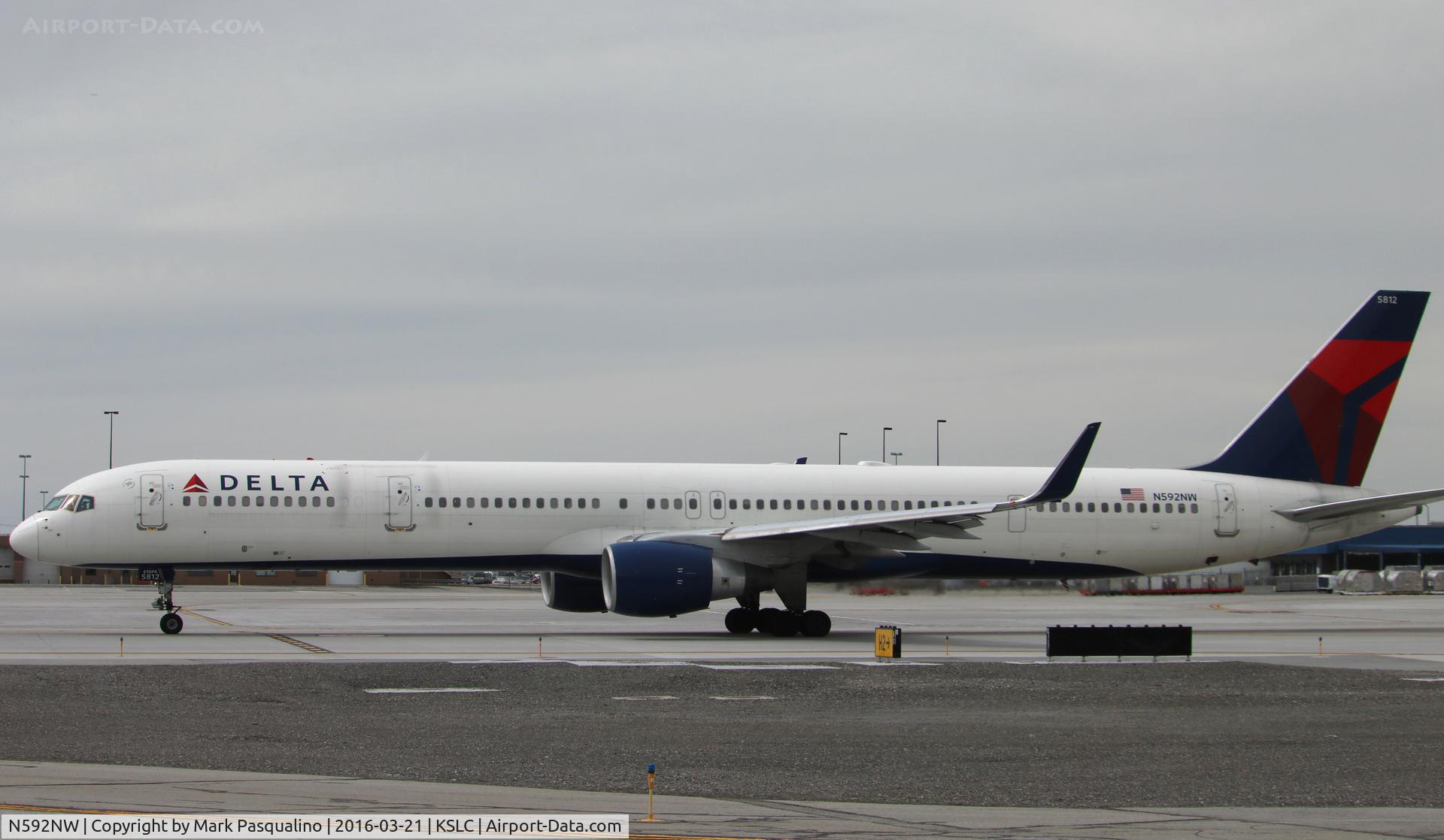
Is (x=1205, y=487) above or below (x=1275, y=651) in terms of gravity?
above

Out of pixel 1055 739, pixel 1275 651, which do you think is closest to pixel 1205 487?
pixel 1275 651

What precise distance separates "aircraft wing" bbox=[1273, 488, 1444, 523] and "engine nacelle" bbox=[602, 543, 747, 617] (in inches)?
600

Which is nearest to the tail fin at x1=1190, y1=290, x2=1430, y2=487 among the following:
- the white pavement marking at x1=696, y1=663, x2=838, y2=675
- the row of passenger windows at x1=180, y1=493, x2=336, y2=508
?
the white pavement marking at x1=696, y1=663, x2=838, y2=675

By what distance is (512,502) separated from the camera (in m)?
32.0

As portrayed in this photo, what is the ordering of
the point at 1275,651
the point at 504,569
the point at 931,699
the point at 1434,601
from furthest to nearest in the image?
the point at 1434,601, the point at 504,569, the point at 1275,651, the point at 931,699

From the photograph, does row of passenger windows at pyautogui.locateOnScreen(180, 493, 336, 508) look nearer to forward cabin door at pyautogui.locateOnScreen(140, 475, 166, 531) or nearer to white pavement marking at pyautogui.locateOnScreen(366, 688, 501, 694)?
forward cabin door at pyautogui.locateOnScreen(140, 475, 166, 531)

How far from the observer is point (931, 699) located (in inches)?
783

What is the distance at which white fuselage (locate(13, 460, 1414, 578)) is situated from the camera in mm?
30734

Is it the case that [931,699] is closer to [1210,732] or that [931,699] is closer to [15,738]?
[1210,732]

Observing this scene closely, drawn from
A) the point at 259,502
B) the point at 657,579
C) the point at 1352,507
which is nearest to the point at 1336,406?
the point at 1352,507

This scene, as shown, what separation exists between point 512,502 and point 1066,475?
457 inches

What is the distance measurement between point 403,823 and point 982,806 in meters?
4.52

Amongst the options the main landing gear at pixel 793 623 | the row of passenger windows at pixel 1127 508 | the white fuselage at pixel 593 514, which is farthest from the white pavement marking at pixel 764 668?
the row of passenger windows at pixel 1127 508

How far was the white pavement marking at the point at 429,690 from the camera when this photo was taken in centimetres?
2014
